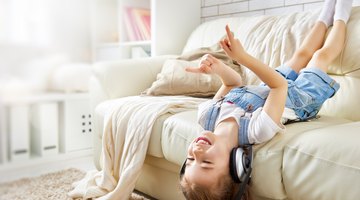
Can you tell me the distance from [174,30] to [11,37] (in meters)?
2.13

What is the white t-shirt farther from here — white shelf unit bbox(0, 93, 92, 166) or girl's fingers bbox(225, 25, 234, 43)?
white shelf unit bbox(0, 93, 92, 166)

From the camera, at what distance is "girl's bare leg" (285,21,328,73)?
139 cm

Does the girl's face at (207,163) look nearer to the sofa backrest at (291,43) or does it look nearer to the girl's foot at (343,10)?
the sofa backrest at (291,43)

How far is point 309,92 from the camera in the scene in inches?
48.6

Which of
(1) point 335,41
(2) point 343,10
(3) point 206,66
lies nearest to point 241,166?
(3) point 206,66

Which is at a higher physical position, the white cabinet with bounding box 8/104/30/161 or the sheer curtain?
the sheer curtain

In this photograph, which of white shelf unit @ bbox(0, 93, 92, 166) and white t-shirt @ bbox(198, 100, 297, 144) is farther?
white t-shirt @ bbox(198, 100, 297, 144)

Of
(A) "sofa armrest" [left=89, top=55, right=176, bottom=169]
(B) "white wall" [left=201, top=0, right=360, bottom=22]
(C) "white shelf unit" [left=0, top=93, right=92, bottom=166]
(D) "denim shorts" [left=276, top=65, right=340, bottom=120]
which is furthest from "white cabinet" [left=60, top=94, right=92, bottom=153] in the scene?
(B) "white wall" [left=201, top=0, right=360, bottom=22]

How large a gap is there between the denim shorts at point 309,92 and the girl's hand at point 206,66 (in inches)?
10.4

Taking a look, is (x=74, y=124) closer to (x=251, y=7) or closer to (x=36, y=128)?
(x=36, y=128)

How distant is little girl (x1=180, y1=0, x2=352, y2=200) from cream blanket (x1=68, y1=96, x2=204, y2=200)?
0.64 feet

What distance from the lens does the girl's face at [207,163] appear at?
964mm

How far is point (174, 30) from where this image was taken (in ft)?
7.70

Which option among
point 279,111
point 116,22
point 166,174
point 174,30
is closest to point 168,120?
point 166,174
